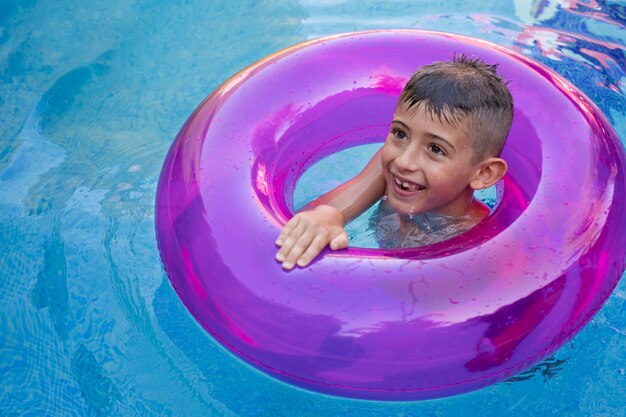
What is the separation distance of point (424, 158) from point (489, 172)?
10.4 inches

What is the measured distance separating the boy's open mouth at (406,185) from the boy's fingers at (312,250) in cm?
49

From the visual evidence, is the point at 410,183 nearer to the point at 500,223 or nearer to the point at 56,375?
the point at 500,223

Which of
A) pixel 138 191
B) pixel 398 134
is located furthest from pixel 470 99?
pixel 138 191

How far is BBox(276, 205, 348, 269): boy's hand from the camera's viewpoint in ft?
7.08

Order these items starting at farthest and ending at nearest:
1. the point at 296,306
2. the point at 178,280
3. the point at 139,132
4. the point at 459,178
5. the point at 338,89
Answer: the point at 139,132 → the point at 338,89 → the point at 459,178 → the point at 178,280 → the point at 296,306

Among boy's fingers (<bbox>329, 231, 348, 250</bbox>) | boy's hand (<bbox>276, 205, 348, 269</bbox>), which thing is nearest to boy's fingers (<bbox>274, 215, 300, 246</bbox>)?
boy's hand (<bbox>276, 205, 348, 269</bbox>)

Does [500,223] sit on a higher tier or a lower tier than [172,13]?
lower

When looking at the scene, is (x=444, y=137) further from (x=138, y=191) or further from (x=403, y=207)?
(x=138, y=191)

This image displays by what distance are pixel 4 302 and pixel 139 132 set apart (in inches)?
49.2

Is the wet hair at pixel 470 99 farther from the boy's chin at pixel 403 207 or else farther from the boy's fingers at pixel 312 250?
the boy's fingers at pixel 312 250

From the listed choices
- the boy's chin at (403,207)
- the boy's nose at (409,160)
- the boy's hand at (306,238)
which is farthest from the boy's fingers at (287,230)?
the boy's chin at (403,207)

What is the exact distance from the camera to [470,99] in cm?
248

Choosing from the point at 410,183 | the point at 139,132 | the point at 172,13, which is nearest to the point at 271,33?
the point at 172,13

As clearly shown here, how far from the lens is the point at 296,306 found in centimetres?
209
